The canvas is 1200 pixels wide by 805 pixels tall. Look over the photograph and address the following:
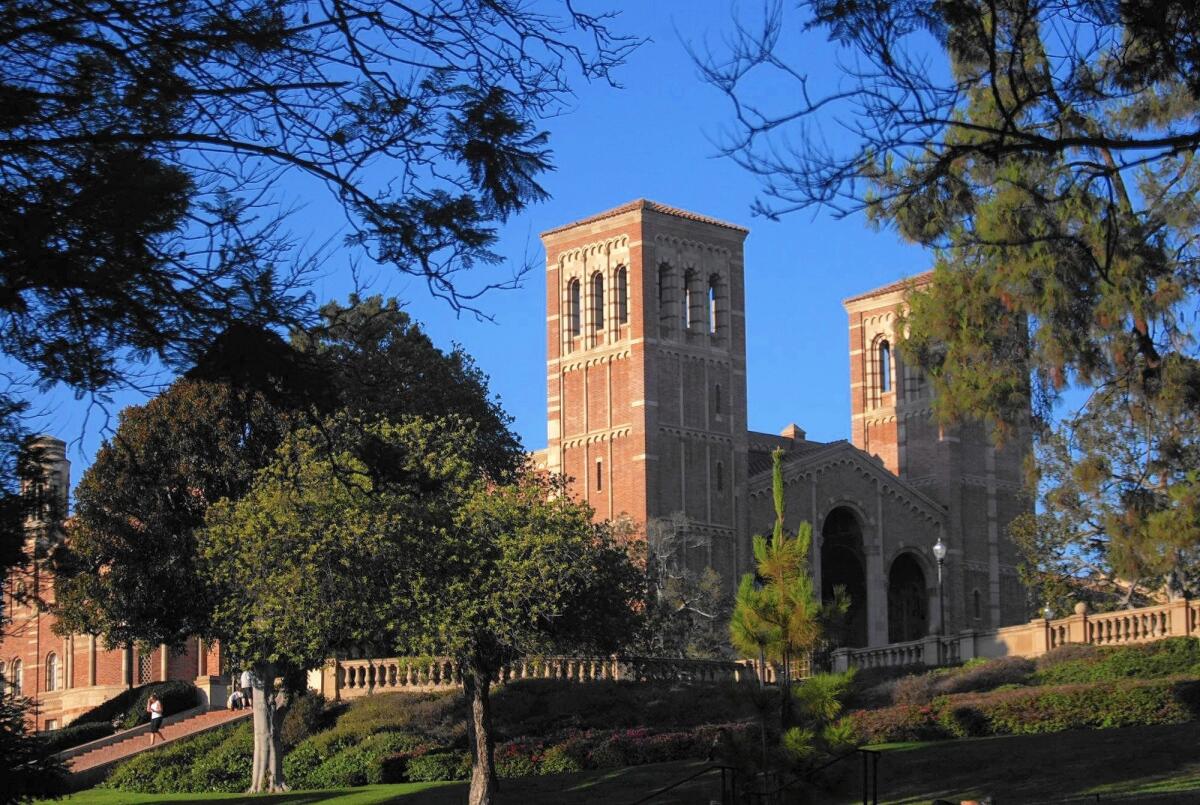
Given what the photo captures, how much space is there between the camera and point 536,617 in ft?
111

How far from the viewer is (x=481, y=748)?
30922 mm

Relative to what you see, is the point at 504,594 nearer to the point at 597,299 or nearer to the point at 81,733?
the point at 81,733

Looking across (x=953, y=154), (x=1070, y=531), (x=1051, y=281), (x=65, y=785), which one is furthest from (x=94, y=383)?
(x=1070, y=531)

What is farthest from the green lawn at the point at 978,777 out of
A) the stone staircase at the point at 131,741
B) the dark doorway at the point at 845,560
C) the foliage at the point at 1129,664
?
the dark doorway at the point at 845,560

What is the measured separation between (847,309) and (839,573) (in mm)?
12488

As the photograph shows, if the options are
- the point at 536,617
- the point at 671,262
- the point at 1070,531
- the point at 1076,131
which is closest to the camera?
the point at 1076,131

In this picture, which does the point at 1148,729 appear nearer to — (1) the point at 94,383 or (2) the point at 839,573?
(1) the point at 94,383

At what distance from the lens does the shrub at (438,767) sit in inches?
1396

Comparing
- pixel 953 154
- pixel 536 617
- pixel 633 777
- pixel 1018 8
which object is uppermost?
pixel 1018 8

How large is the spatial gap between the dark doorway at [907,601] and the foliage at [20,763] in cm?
6333

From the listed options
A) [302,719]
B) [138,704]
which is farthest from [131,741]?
[302,719]

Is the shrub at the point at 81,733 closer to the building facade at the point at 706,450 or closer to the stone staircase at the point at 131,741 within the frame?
the stone staircase at the point at 131,741

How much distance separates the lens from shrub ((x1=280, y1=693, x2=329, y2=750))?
41438 mm

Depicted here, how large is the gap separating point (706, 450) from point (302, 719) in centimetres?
3393
